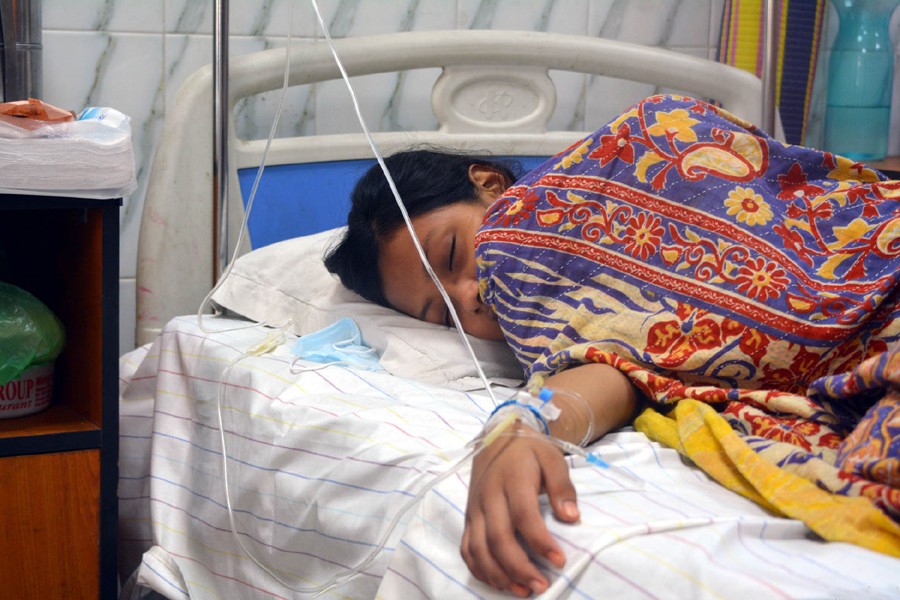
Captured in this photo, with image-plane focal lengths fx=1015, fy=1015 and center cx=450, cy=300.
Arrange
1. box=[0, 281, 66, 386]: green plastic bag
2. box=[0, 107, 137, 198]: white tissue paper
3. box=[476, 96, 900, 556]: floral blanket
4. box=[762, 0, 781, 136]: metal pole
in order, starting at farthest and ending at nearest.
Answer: box=[762, 0, 781, 136]: metal pole < box=[0, 281, 66, 386]: green plastic bag < box=[0, 107, 137, 198]: white tissue paper < box=[476, 96, 900, 556]: floral blanket

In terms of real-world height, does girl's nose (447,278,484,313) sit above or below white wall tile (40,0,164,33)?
below

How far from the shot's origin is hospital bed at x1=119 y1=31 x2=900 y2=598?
2.38 feet

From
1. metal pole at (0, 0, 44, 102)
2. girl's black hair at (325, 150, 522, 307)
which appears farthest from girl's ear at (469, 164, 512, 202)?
metal pole at (0, 0, 44, 102)

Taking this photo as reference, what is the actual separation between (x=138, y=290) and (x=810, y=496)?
1204mm

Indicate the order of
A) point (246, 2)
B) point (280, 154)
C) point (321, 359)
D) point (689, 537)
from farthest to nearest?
1. point (246, 2)
2. point (280, 154)
3. point (321, 359)
4. point (689, 537)

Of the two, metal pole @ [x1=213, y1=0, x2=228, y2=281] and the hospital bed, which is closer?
the hospital bed

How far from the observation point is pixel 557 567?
0.72 m

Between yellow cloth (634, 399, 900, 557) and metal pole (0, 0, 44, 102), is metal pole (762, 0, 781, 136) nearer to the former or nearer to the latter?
yellow cloth (634, 399, 900, 557)

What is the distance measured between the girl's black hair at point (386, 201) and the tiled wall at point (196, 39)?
634 mm

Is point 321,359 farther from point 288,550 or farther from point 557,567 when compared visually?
point 557,567

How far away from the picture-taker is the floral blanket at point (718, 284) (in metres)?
0.92

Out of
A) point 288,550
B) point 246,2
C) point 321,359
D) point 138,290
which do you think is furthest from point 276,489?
point 246,2

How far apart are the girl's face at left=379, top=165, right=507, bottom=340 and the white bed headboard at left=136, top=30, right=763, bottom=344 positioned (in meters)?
0.43

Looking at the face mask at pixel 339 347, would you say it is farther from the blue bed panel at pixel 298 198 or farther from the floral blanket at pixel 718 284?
the blue bed panel at pixel 298 198
